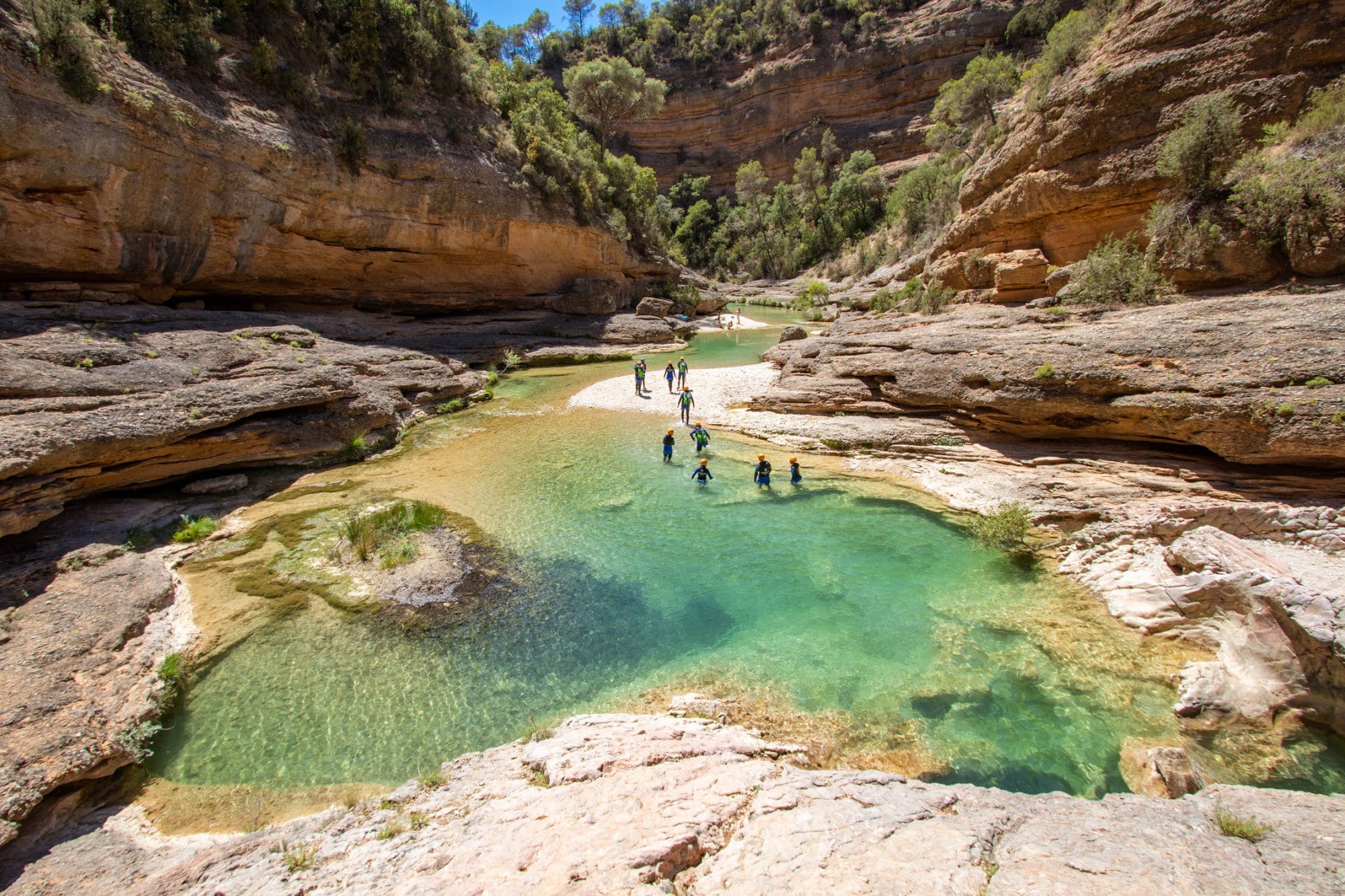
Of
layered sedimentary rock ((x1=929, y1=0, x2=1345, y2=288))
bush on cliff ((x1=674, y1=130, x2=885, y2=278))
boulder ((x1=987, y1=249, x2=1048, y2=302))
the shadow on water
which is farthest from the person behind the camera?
bush on cliff ((x1=674, y1=130, x2=885, y2=278))

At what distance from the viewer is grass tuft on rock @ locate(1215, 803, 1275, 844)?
4043 millimetres

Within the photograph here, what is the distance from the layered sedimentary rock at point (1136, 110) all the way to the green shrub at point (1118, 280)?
2.65ft

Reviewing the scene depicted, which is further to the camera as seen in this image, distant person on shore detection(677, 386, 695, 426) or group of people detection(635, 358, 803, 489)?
distant person on shore detection(677, 386, 695, 426)

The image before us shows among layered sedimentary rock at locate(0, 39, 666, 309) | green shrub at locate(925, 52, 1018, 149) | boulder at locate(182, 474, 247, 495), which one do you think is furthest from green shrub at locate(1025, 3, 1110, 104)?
boulder at locate(182, 474, 247, 495)

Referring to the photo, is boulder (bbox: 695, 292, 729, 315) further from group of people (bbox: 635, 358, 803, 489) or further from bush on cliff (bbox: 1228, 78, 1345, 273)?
bush on cliff (bbox: 1228, 78, 1345, 273)

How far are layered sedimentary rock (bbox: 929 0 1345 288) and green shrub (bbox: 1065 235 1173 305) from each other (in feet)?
2.65

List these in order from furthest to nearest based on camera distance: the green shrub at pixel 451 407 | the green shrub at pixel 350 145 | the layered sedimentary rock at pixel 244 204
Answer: the green shrub at pixel 350 145 → the green shrub at pixel 451 407 → the layered sedimentary rock at pixel 244 204

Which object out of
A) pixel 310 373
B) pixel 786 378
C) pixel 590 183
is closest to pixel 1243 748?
pixel 786 378

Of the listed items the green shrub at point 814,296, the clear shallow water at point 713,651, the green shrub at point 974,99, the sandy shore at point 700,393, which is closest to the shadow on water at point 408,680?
the clear shallow water at point 713,651

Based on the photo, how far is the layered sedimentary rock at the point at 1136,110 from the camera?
1240 centimetres

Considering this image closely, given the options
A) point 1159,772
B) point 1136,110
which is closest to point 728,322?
point 1136,110

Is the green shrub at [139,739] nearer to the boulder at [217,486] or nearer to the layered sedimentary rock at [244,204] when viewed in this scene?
the boulder at [217,486]

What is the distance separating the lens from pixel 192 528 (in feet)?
33.5

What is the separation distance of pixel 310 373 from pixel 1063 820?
17242 millimetres
